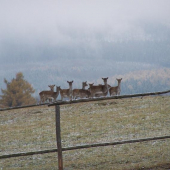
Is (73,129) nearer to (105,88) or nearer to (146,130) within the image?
(146,130)

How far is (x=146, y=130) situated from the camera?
12.4 meters

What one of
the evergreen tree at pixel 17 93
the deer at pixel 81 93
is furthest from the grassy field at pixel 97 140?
the evergreen tree at pixel 17 93

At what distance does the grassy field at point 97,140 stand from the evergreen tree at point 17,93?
113ft

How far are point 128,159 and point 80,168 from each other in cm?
133

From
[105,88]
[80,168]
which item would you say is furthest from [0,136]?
[105,88]

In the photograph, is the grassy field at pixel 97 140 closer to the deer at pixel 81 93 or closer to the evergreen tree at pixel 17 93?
the deer at pixel 81 93

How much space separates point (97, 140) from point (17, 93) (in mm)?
43774

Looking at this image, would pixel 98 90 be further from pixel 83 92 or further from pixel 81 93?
pixel 81 93

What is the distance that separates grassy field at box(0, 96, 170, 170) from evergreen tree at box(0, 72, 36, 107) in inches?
1352

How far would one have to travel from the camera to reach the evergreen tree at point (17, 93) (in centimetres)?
5362

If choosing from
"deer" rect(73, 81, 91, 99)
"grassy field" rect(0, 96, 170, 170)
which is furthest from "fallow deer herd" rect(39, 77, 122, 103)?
"grassy field" rect(0, 96, 170, 170)

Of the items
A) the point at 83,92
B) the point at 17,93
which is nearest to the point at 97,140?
the point at 83,92

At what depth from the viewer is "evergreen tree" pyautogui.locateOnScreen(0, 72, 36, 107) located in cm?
5362

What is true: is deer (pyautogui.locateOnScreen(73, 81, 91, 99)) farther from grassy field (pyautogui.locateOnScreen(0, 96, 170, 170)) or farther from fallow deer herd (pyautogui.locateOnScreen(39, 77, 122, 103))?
grassy field (pyautogui.locateOnScreen(0, 96, 170, 170))
